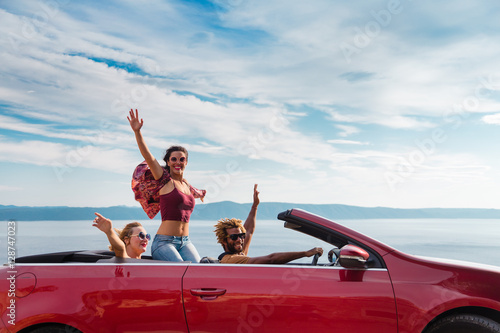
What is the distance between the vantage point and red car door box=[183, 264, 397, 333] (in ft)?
9.85

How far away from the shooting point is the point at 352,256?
3.01 meters

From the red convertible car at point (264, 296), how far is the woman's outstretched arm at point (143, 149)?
1.51 metres

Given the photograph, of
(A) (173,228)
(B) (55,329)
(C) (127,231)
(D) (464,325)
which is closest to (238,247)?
(A) (173,228)

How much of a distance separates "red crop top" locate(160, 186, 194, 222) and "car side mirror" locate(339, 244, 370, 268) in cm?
204

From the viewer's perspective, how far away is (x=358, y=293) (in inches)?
120

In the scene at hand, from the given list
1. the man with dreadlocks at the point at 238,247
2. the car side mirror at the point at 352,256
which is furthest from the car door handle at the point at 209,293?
the car side mirror at the point at 352,256

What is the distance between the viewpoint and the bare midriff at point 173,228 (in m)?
4.49

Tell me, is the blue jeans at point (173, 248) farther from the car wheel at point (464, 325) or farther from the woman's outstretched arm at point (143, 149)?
the car wheel at point (464, 325)

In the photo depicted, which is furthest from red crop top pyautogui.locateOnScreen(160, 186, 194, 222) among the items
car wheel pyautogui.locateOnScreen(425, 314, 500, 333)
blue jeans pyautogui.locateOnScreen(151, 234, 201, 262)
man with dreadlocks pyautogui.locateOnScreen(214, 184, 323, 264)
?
car wheel pyautogui.locateOnScreen(425, 314, 500, 333)

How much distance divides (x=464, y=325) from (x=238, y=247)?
1.76 m

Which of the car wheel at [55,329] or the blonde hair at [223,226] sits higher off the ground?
the blonde hair at [223,226]

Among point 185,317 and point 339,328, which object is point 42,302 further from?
point 339,328

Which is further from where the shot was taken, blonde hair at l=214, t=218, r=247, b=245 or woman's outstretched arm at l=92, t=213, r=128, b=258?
blonde hair at l=214, t=218, r=247, b=245

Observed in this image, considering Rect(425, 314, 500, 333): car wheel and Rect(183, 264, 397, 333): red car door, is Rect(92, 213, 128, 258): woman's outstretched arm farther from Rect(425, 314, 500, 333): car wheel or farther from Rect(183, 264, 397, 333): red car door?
Rect(425, 314, 500, 333): car wheel
